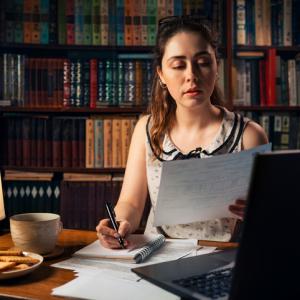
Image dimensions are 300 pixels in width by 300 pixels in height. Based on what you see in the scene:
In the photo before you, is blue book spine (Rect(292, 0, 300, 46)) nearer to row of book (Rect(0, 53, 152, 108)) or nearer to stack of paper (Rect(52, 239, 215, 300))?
row of book (Rect(0, 53, 152, 108))

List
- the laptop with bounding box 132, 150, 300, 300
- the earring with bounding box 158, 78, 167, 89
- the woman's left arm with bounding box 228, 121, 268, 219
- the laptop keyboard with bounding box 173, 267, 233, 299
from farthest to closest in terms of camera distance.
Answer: the earring with bounding box 158, 78, 167, 89 → the woman's left arm with bounding box 228, 121, 268, 219 → the laptop keyboard with bounding box 173, 267, 233, 299 → the laptop with bounding box 132, 150, 300, 300

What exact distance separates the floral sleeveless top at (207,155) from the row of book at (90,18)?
98cm

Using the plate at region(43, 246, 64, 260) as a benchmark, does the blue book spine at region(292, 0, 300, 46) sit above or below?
above

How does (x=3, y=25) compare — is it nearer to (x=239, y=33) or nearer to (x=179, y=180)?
(x=239, y=33)

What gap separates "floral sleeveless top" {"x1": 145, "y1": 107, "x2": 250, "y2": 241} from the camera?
4.75 feet

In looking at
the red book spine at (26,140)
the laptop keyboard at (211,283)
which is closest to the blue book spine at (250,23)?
the red book spine at (26,140)

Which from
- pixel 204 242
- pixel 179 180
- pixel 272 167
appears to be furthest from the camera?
pixel 204 242

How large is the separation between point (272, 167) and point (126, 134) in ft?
6.22

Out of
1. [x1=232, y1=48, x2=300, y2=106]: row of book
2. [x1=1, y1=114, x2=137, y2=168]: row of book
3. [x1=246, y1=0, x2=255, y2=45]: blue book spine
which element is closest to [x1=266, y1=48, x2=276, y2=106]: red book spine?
[x1=232, y1=48, x2=300, y2=106]: row of book

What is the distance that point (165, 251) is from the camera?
41.0 inches

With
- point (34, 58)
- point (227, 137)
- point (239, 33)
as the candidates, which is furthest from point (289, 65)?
point (34, 58)

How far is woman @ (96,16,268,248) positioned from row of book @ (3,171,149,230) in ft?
2.86

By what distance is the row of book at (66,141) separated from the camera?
2395 mm

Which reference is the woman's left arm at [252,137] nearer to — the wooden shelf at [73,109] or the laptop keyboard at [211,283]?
the laptop keyboard at [211,283]
